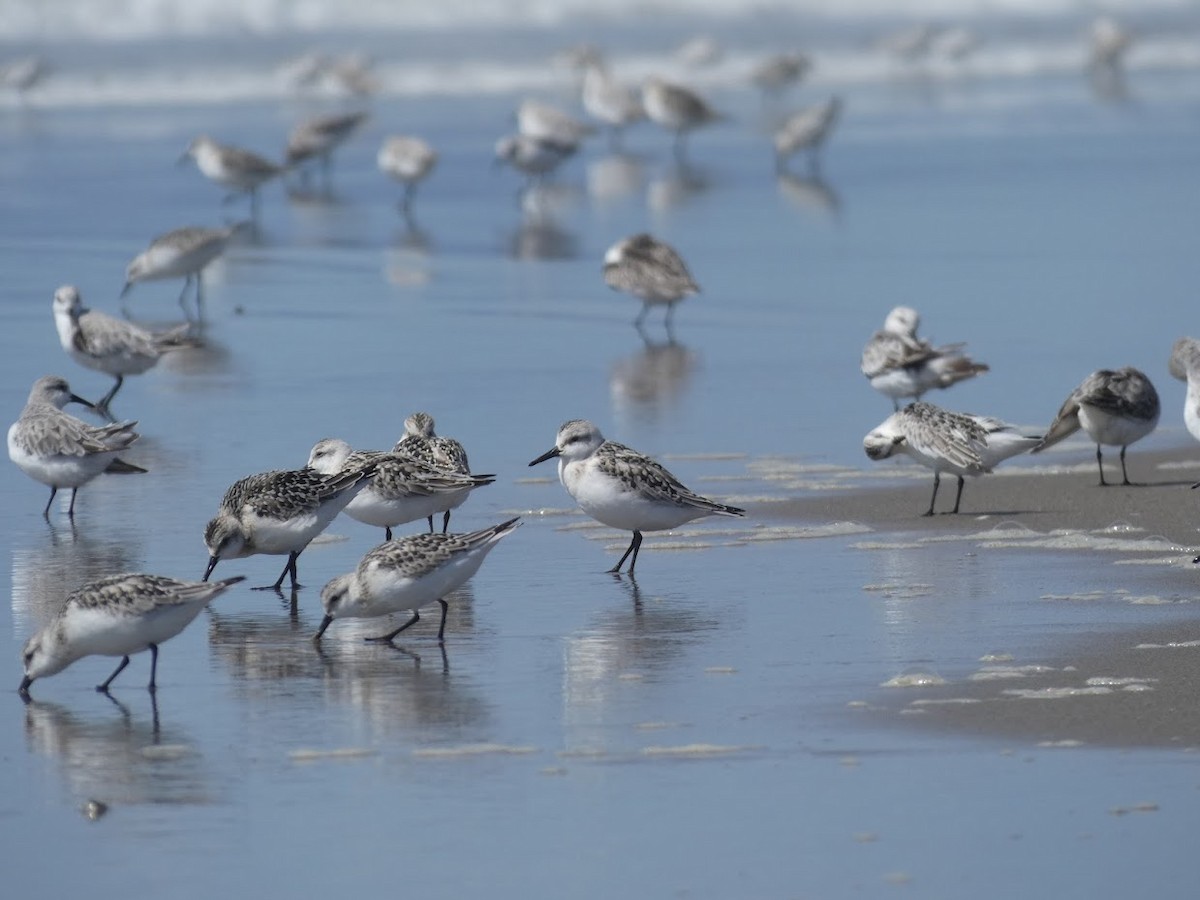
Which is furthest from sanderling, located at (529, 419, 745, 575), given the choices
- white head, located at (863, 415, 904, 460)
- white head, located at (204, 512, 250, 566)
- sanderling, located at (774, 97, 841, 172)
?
sanderling, located at (774, 97, 841, 172)

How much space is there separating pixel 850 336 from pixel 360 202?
13.9 m

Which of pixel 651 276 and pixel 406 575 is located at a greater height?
pixel 651 276

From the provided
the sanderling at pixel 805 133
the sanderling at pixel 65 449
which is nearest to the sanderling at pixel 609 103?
the sanderling at pixel 805 133

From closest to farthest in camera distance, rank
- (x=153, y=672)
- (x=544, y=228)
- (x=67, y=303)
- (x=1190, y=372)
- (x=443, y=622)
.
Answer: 1. (x=153, y=672)
2. (x=443, y=622)
3. (x=1190, y=372)
4. (x=67, y=303)
5. (x=544, y=228)

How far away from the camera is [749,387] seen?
1712cm

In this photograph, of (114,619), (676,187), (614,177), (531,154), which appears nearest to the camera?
(114,619)

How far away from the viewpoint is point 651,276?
20484 mm

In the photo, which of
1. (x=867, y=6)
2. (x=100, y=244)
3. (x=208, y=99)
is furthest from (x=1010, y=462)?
(x=867, y=6)

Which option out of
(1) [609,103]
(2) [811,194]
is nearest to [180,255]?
(2) [811,194]

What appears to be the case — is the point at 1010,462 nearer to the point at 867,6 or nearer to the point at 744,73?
the point at 744,73

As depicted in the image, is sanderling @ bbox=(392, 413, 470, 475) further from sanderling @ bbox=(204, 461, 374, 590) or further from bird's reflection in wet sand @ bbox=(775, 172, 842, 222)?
bird's reflection in wet sand @ bbox=(775, 172, 842, 222)

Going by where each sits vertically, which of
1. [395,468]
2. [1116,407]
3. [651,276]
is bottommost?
[395,468]

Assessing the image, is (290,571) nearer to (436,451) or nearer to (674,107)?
(436,451)

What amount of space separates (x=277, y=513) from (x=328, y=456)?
1.16 meters
